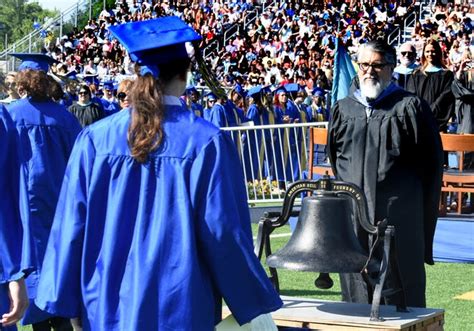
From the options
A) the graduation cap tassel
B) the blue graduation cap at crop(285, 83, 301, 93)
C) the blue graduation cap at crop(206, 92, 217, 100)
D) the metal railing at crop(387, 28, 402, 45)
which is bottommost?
the metal railing at crop(387, 28, 402, 45)

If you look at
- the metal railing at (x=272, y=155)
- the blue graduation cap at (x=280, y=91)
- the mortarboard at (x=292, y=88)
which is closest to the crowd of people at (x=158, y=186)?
the metal railing at (x=272, y=155)

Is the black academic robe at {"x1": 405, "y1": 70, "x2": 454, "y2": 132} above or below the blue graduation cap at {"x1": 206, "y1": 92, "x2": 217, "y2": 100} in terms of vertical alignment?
above

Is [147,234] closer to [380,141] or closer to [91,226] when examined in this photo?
[91,226]

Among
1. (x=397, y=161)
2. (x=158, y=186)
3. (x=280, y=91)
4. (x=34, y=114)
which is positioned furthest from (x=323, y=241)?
(x=280, y=91)

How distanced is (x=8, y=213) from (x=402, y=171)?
2.69 m

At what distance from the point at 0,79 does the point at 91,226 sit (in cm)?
90

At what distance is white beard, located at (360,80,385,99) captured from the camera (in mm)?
6323

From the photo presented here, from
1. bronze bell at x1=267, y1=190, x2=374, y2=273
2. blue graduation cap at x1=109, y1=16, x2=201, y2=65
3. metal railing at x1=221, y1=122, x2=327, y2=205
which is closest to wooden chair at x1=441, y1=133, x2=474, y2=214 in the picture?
metal railing at x1=221, y1=122, x2=327, y2=205

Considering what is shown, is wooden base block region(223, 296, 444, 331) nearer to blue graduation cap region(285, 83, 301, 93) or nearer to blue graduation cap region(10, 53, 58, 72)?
blue graduation cap region(10, 53, 58, 72)

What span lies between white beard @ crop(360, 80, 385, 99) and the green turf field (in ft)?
7.21

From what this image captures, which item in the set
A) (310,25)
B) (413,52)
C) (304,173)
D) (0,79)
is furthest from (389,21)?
(0,79)

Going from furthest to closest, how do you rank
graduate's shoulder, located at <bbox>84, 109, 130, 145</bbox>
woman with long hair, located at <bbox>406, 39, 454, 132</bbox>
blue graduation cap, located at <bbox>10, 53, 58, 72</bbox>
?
woman with long hair, located at <bbox>406, 39, 454, 132</bbox>, blue graduation cap, located at <bbox>10, 53, 58, 72</bbox>, graduate's shoulder, located at <bbox>84, 109, 130, 145</bbox>

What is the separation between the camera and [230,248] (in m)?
3.86

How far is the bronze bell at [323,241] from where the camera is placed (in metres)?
4.89
